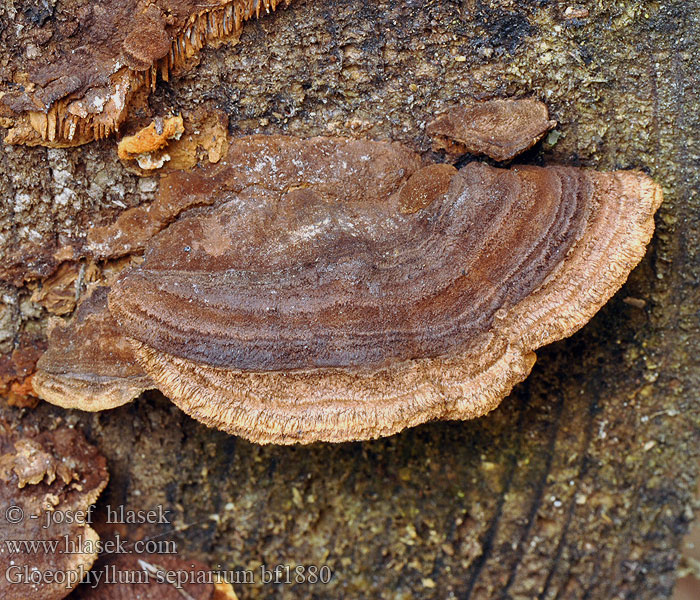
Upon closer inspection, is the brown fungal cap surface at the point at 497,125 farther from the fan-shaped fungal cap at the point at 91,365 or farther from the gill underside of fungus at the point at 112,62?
the fan-shaped fungal cap at the point at 91,365

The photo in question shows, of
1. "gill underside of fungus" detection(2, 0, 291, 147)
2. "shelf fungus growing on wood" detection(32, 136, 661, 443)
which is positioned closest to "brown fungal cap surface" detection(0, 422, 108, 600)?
"shelf fungus growing on wood" detection(32, 136, 661, 443)

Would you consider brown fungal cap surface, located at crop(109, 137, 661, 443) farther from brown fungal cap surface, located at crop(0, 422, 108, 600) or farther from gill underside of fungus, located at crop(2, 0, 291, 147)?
brown fungal cap surface, located at crop(0, 422, 108, 600)

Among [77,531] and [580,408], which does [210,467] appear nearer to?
[77,531]

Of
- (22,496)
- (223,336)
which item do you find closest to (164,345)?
(223,336)

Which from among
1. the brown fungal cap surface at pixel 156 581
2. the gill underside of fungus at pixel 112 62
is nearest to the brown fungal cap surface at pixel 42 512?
the brown fungal cap surface at pixel 156 581

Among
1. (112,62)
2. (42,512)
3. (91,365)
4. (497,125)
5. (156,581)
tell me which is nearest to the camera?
(112,62)

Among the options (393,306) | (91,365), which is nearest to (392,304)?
(393,306)

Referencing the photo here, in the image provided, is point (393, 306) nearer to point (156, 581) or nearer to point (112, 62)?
point (112, 62)
